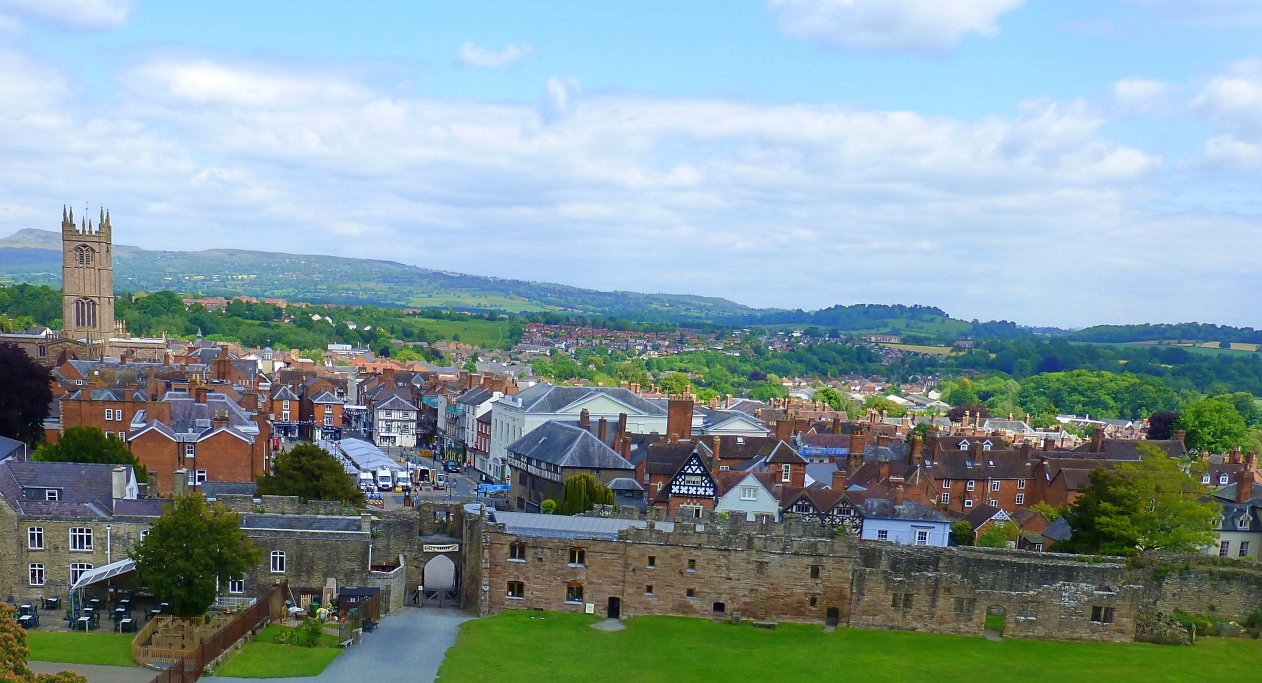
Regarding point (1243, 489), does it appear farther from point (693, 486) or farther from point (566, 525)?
point (566, 525)

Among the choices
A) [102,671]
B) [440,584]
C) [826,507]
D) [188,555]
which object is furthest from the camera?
[826,507]

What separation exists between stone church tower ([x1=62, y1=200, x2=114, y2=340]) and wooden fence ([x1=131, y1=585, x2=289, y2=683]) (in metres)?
86.8

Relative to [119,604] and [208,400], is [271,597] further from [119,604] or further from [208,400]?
[208,400]

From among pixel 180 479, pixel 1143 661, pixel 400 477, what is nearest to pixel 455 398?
pixel 400 477

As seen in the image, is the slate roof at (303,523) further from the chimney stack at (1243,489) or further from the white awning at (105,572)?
the chimney stack at (1243,489)

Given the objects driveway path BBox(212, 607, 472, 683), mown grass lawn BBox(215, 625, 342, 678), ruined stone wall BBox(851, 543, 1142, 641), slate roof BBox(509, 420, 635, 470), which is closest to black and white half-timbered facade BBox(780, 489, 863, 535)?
slate roof BBox(509, 420, 635, 470)

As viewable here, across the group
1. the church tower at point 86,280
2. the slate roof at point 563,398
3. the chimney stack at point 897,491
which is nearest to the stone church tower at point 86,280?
the church tower at point 86,280

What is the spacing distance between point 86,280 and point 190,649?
93.3 meters

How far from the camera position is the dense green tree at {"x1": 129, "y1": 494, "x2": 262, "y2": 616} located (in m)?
32.1

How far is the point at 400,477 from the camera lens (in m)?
64.2

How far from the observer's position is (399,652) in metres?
32.0

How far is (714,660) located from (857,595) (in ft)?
24.6

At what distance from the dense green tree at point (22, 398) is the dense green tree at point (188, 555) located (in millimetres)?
27501

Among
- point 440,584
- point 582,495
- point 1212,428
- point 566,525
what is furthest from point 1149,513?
point 1212,428
